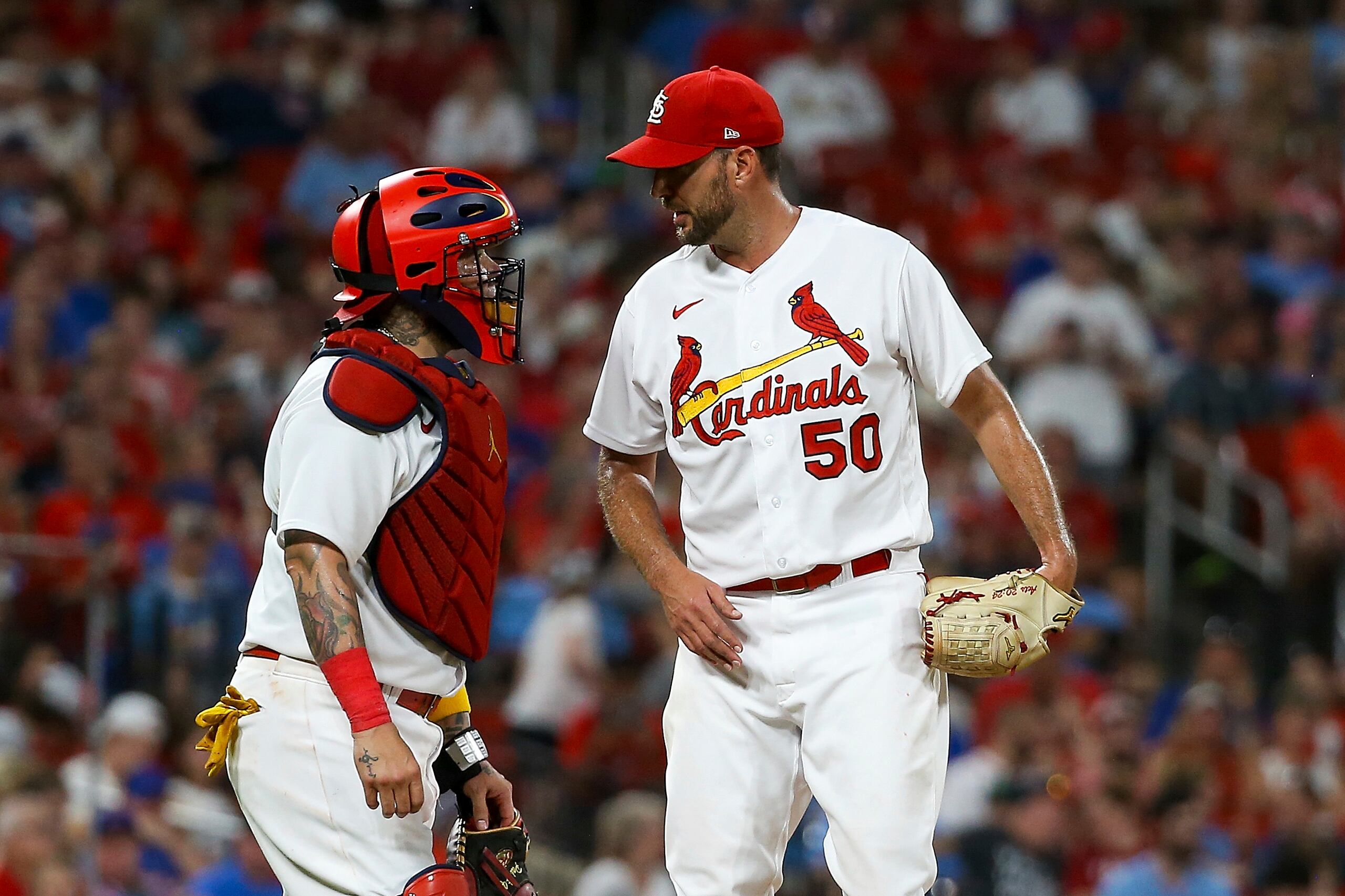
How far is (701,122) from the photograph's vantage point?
4125 millimetres

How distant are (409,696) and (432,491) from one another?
435mm

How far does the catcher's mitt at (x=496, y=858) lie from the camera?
13.3 feet

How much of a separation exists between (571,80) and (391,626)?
10877 mm

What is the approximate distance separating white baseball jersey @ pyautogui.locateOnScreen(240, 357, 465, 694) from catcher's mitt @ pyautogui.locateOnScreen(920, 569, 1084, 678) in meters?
1.03

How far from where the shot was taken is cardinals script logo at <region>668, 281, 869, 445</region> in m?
4.11

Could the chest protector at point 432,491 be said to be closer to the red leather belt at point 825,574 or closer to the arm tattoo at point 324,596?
the arm tattoo at point 324,596

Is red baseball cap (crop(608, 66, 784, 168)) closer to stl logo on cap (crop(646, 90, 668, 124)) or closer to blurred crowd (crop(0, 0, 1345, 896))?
stl logo on cap (crop(646, 90, 668, 124))

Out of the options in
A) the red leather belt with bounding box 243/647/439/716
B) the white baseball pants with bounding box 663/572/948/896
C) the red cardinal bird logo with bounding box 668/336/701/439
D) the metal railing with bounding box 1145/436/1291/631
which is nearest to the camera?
the red leather belt with bounding box 243/647/439/716

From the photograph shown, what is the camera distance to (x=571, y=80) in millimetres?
14180

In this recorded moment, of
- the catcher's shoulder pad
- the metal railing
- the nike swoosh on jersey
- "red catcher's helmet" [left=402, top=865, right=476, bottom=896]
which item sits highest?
the nike swoosh on jersey

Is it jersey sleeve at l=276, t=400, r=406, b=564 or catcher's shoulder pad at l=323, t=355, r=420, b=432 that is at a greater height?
catcher's shoulder pad at l=323, t=355, r=420, b=432

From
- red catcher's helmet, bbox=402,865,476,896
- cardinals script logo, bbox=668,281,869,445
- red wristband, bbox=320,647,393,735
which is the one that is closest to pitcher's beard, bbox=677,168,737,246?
cardinals script logo, bbox=668,281,869,445

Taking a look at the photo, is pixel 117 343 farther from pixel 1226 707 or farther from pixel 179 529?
pixel 1226 707

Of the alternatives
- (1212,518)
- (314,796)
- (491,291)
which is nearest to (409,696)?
(314,796)
